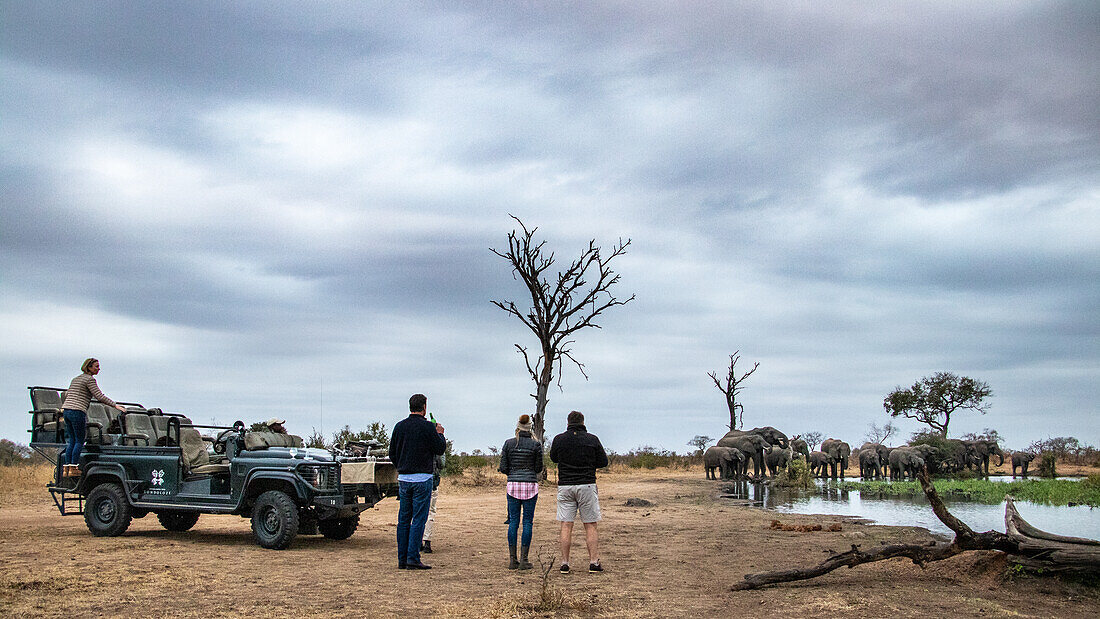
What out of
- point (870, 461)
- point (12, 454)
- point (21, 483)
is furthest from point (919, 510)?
point (12, 454)

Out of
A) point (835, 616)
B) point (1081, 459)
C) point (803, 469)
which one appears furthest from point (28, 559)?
point (1081, 459)

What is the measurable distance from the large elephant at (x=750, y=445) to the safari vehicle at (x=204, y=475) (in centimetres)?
3692

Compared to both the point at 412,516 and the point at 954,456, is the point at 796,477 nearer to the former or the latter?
the point at 954,456

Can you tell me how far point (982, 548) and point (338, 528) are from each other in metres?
10.3

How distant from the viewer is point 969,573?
10562 mm

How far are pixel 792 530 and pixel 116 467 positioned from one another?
12.8 metres

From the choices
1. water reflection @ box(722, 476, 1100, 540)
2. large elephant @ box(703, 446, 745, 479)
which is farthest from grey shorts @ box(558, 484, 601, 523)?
large elephant @ box(703, 446, 745, 479)

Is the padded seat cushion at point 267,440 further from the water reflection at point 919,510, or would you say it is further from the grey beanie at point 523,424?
the water reflection at point 919,510

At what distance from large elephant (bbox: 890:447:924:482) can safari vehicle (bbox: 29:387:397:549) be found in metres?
34.6

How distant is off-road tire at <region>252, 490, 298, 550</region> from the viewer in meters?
13.4

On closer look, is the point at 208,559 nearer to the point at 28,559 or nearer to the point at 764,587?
the point at 28,559

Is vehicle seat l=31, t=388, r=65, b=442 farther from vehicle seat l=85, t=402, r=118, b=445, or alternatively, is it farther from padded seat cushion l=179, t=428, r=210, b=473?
padded seat cushion l=179, t=428, r=210, b=473

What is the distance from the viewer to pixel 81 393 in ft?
48.9

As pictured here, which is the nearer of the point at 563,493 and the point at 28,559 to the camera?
the point at 563,493
